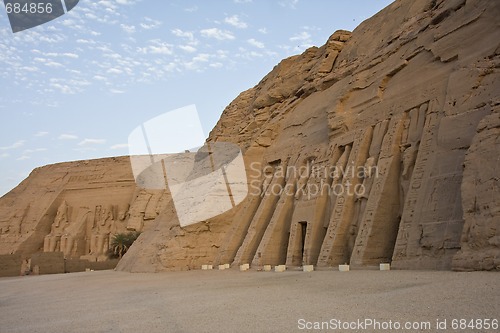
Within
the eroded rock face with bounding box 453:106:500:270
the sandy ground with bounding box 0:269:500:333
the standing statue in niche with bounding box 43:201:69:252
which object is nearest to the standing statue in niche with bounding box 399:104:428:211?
the eroded rock face with bounding box 453:106:500:270

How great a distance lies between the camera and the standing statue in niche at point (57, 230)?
3688 centimetres

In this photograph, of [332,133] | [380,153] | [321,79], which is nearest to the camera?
[380,153]

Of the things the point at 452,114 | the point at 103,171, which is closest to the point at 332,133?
the point at 452,114

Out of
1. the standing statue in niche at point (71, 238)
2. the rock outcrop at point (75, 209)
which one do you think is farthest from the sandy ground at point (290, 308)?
the standing statue in niche at point (71, 238)

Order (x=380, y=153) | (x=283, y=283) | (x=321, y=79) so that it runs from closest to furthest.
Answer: (x=283, y=283) → (x=380, y=153) → (x=321, y=79)

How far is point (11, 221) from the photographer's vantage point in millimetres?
38594

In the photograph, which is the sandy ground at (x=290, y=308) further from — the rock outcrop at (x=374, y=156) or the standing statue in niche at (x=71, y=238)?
the standing statue in niche at (x=71, y=238)

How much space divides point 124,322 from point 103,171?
124 feet

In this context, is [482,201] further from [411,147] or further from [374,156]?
[374,156]

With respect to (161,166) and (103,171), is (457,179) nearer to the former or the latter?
(161,166)

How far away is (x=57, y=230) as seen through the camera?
126ft

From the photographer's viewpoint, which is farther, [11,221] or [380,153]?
[11,221]

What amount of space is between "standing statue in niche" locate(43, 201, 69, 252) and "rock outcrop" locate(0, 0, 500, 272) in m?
19.5

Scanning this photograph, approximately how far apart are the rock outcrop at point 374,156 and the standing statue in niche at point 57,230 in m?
19.5
